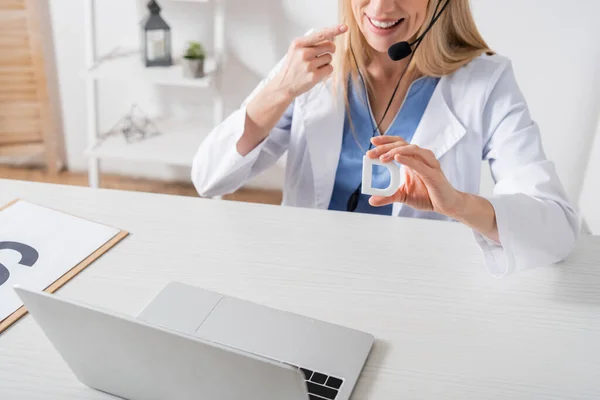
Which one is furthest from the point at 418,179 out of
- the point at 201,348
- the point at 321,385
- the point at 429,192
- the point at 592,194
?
the point at 592,194

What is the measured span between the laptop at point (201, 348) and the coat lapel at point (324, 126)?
57 cm

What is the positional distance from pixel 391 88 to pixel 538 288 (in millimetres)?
606

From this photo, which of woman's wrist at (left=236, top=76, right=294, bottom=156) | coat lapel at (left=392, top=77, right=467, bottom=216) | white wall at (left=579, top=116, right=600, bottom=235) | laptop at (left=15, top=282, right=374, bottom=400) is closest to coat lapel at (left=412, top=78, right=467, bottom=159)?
coat lapel at (left=392, top=77, right=467, bottom=216)

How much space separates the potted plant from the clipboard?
1.35m

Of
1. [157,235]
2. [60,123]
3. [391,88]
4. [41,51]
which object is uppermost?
[391,88]

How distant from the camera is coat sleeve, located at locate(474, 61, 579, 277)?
1010 millimetres

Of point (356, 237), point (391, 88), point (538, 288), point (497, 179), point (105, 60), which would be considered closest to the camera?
point (538, 288)

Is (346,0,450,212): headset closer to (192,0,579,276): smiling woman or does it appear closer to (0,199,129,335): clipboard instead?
(192,0,579,276): smiling woman

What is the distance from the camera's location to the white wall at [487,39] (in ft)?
7.51

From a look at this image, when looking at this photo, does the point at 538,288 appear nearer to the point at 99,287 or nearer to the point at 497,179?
the point at 497,179

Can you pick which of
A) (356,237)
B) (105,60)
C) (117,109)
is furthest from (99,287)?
(117,109)

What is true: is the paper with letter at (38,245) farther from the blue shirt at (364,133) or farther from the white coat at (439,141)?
the blue shirt at (364,133)

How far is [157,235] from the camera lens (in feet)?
3.47

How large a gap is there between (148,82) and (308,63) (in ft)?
4.45
